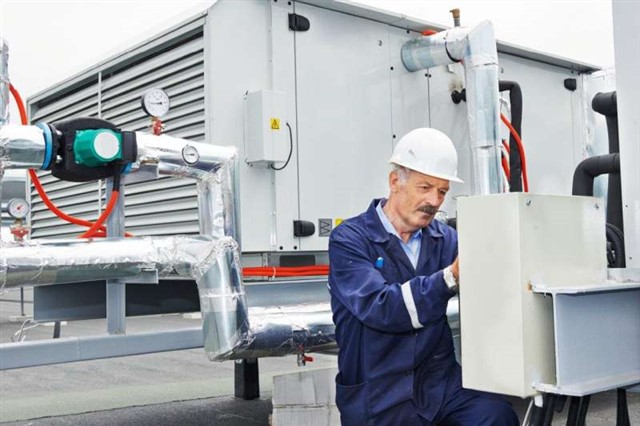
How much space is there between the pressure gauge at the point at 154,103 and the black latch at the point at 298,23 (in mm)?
762

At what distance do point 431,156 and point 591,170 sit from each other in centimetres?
163

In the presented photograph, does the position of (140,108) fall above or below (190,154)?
above

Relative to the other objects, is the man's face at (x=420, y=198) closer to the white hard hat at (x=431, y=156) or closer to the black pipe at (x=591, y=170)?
the white hard hat at (x=431, y=156)

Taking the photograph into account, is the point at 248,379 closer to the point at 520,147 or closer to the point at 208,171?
the point at 208,171

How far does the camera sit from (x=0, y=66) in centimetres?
258

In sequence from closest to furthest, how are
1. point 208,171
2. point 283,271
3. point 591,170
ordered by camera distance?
point 208,171 → point 283,271 → point 591,170

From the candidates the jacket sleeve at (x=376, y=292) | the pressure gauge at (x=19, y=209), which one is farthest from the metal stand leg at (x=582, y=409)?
the pressure gauge at (x=19, y=209)

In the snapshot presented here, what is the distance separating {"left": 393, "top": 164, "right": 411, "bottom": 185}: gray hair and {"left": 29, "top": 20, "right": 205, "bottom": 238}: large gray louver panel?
4.06 ft

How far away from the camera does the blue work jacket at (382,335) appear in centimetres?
217

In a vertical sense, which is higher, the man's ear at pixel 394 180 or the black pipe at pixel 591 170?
the black pipe at pixel 591 170

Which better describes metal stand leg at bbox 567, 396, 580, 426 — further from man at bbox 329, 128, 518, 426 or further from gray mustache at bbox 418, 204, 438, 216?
gray mustache at bbox 418, 204, 438, 216

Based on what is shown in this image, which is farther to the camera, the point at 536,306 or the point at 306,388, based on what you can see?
the point at 306,388

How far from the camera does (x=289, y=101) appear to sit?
3.40 metres

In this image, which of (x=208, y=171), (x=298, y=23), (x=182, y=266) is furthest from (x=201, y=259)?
(x=298, y=23)
